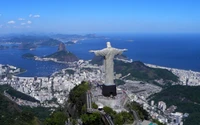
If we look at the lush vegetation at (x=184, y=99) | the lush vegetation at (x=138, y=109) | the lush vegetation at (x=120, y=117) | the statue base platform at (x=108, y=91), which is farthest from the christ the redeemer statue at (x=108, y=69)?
the lush vegetation at (x=184, y=99)

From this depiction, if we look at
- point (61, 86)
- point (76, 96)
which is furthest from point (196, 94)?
point (76, 96)

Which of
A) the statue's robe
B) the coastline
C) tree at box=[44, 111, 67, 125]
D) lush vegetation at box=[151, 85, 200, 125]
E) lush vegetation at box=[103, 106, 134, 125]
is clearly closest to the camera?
lush vegetation at box=[103, 106, 134, 125]

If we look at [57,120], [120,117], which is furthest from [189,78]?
[120,117]

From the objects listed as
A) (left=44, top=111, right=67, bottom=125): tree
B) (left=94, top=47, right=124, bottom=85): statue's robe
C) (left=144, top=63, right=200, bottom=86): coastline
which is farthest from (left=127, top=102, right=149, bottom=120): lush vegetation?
(left=144, top=63, right=200, bottom=86): coastline

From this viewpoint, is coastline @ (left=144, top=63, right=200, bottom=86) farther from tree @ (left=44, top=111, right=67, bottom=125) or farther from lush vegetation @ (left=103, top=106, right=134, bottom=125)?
lush vegetation @ (left=103, top=106, right=134, bottom=125)

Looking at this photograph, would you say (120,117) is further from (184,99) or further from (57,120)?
(184,99)

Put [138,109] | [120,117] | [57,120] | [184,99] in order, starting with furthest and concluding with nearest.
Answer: [184,99]
[138,109]
[57,120]
[120,117]

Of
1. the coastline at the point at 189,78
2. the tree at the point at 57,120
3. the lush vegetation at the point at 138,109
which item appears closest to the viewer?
the tree at the point at 57,120

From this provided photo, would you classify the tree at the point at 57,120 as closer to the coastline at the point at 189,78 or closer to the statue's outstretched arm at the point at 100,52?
the statue's outstretched arm at the point at 100,52
